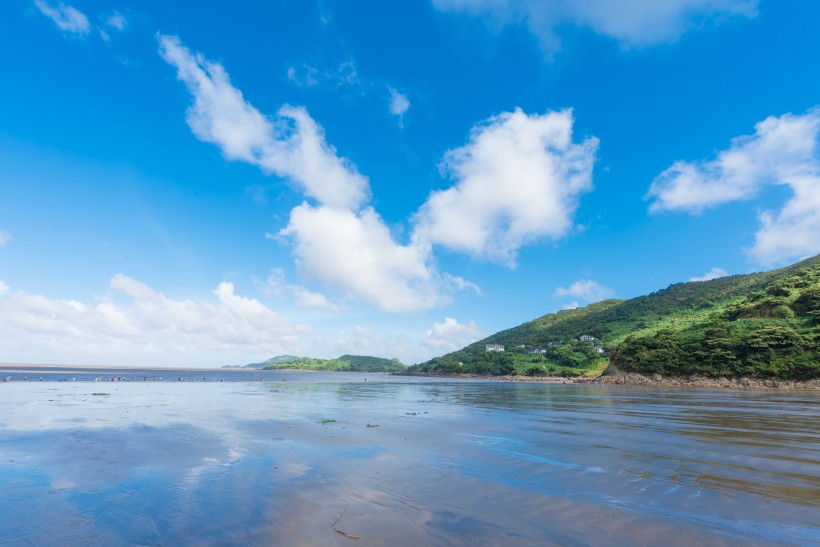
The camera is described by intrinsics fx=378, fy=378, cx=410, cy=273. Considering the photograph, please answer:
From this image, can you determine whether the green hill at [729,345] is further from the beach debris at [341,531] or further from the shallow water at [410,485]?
the beach debris at [341,531]

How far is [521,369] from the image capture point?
13750 centimetres

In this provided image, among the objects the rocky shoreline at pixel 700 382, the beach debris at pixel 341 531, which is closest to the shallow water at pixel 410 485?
the beach debris at pixel 341 531

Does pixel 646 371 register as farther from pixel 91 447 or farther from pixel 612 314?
pixel 612 314

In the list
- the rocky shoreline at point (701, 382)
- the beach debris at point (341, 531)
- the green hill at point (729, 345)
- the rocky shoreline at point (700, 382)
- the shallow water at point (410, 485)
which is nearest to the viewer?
the beach debris at point (341, 531)

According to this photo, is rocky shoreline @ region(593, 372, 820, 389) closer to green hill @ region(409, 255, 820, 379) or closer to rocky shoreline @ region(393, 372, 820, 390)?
rocky shoreline @ region(393, 372, 820, 390)

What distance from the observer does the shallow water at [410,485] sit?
7.41 meters

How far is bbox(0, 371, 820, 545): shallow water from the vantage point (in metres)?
7.41

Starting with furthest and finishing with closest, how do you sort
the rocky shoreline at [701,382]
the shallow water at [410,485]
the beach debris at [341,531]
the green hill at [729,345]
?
the green hill at [729,345]
the rocky shoreline at [701,382]
the shallow water at [410,485]
the beach debris at [341,531]

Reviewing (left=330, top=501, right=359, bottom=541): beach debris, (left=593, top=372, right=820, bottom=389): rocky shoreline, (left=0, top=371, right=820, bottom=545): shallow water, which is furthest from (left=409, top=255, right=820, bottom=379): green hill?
(left=330, top=501, right=359, bottom=541): beach debris

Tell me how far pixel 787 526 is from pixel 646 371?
81.7 m

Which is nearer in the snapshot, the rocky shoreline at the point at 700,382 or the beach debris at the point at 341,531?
the beach debris at the point at 341,531

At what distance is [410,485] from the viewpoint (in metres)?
10.7

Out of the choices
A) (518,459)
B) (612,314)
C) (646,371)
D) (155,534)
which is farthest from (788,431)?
(612,314)

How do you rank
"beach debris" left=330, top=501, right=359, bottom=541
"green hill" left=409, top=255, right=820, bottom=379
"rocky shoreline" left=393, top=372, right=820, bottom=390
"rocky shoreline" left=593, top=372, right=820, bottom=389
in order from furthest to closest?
"green hill" left=409, top=255, right=820, bottom=379 → "rocky shoreline" left=593, top=372, right=820, bottom=389 → "rocky shoreline" left=393, top=372, right=820, bottom=390 → "beach debris" left=330, top=501, right=359, bottom=541
